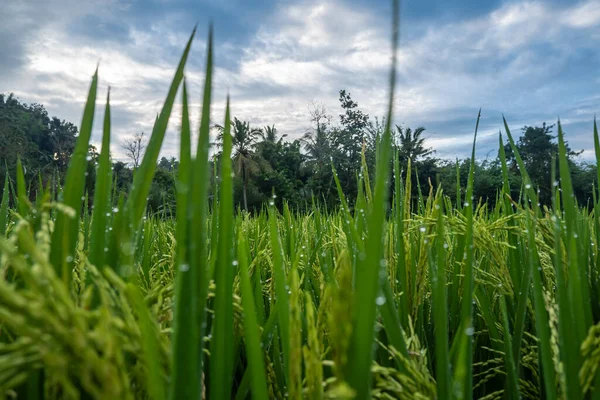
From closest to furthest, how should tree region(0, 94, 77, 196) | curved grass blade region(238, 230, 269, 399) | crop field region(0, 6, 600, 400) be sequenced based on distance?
crop field region(0, 6, 600, 400)
curved grass blade region(238, 230, 269, 399)
tree region(0, 94, 77, 196)

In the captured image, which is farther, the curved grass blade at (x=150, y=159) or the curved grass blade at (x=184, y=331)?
the curved grass blade at (x=150, y=159)

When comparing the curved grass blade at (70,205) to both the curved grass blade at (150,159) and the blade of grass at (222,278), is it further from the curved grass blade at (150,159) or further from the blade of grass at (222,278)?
the blade of grass at (222,278)

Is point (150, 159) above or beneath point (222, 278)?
above

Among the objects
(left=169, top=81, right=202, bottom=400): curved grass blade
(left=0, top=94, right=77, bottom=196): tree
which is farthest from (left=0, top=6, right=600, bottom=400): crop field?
(left=0, top=94, right=77, bottom=196): tree

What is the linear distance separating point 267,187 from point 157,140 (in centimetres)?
4733

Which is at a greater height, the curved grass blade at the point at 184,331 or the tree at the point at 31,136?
the tree at the point at 31,136

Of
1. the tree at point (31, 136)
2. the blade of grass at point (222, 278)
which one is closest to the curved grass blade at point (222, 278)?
the blade of grass at point (222, 278)

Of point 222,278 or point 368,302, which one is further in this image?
point 222,278

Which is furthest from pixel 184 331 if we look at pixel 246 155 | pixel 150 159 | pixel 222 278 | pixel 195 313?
pixel 246 155

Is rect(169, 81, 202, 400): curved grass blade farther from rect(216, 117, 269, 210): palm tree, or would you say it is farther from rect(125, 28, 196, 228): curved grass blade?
rect(216, 117, 269, 210): palm tree

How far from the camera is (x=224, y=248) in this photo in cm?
51

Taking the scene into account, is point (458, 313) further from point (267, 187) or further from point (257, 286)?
point (267, 187)

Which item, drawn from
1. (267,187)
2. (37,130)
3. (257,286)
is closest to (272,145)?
(267,187)

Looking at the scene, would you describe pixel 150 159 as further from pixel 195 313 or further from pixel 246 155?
pixel 246 155
